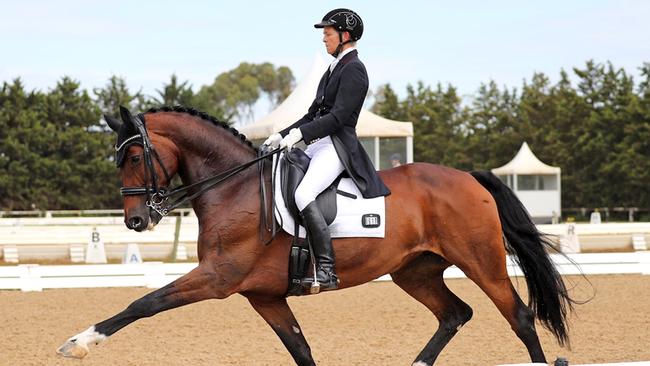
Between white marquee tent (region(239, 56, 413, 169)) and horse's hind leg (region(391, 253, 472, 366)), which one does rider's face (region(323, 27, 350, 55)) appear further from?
white marquee tent (region(239, 56, 413, 169))

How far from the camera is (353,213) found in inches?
229

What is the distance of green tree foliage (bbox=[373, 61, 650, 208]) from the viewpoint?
4228cm

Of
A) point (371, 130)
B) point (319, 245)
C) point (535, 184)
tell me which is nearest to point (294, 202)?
point (319, 245)

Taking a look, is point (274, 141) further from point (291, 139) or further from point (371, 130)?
point (371, 130)

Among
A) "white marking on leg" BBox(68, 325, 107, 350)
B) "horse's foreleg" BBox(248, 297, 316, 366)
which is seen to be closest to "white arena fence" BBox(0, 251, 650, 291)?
"horse's foreleg" BBox(248, 297, 316, 366)

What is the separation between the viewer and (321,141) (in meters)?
5.97

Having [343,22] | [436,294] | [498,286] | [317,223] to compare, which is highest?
[343,22]

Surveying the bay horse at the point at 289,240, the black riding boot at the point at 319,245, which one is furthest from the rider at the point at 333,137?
the bay horse at the point at 289,240

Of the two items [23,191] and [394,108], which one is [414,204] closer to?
[23,191]

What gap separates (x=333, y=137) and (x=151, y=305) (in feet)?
5.40

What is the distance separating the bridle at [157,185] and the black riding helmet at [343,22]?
91 cm

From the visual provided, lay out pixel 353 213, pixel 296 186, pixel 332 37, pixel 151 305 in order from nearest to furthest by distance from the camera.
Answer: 1. pixel 151 305
2. pixel 296 186
3. pixel 353 213
4. pixel 332 37

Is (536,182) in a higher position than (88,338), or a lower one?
higher

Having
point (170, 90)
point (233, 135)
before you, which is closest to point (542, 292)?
point (233, 135)
